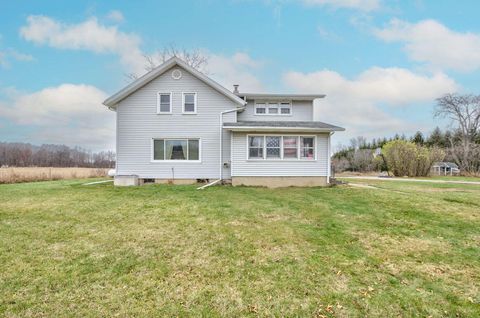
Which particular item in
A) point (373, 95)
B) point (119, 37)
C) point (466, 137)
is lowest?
point (466, 137)

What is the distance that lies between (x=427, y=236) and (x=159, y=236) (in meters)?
6.57

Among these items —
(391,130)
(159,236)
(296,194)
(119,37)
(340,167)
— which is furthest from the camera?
(391,130)

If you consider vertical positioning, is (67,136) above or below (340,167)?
above

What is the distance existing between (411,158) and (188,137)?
19883mm

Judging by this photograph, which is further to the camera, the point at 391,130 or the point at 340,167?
the point at 391,130

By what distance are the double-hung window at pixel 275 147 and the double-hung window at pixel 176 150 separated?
127 inches

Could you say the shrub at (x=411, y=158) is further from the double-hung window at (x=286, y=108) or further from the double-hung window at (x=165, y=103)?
the double-hung window at (x=165, y=103)

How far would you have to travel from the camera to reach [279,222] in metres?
8.15

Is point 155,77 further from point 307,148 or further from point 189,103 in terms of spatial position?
point 307,148

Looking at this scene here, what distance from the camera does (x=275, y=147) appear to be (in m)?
16.1

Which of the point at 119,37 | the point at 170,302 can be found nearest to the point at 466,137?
the point at 119,37

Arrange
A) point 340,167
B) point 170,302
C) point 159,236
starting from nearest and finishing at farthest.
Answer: point 170,302 < point 159,236 < point 340,167

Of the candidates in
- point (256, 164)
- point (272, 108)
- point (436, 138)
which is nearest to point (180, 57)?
point (272, 108)

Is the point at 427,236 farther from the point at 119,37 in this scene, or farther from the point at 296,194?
the point at 119,37
